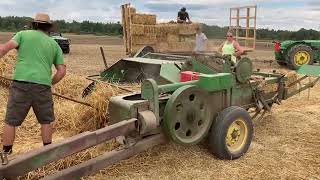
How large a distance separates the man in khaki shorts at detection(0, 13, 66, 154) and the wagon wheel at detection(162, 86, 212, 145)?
1.31m

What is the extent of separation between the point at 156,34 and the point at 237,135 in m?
11.8

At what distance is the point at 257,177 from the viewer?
472 cm

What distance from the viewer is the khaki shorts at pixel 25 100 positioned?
14.3ft

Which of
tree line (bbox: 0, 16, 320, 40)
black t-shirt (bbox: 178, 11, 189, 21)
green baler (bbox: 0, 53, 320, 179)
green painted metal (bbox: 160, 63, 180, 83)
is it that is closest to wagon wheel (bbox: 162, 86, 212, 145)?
green baler (bbox: 0, 53, 320, 179)

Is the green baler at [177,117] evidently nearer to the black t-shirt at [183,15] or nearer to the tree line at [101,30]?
the black t-shirt at [183,15]

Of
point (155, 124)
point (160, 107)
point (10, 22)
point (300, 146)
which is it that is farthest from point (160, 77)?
point (10, 22)

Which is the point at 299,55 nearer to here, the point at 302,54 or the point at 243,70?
the point at 302,54

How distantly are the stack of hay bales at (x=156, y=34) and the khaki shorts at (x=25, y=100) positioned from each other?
1106cm

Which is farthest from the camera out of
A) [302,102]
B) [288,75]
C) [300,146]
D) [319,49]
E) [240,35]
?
[240,35]

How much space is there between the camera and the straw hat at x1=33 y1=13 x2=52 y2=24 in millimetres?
4453

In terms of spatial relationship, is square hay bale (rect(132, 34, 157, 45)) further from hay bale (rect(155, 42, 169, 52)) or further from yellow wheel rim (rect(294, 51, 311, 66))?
yellow wheel rim (rect(294, 51, 311, 66))

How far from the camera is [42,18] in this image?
4.48 meters

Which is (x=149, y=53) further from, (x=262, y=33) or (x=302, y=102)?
(x=262, y=33)

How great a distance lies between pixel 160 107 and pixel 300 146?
7.54ft
